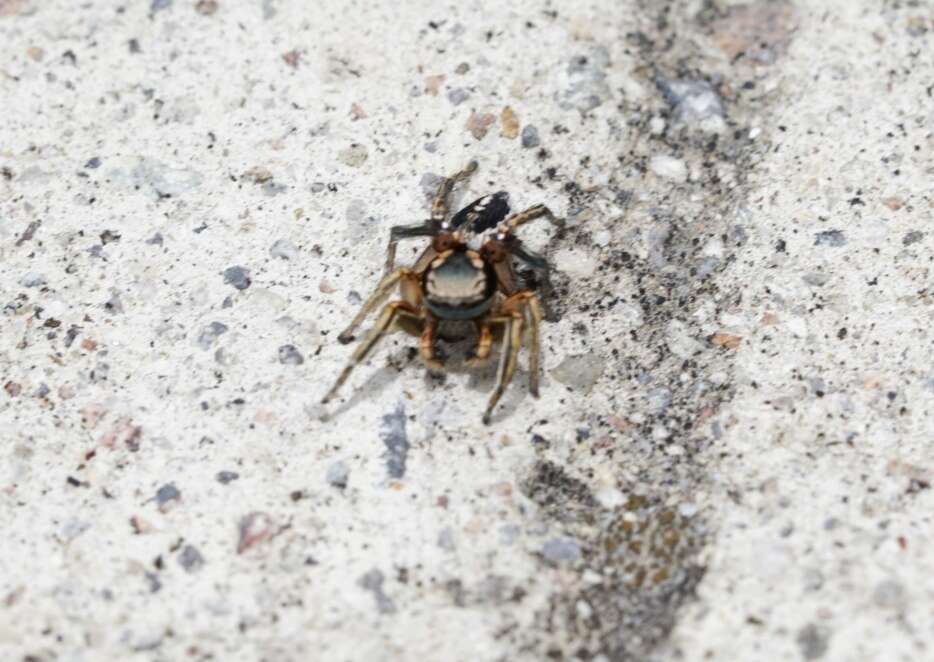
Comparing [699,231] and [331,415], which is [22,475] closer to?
[331,415]

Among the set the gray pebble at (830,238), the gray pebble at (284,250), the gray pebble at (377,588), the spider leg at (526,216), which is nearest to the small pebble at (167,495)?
the gray pebble at (377,588)

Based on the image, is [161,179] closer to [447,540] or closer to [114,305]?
[114,305]

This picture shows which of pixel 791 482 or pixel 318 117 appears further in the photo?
pixel 318 117

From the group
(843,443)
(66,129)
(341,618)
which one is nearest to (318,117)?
(66,129)

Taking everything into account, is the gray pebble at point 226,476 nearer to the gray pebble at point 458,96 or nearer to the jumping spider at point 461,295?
the jumping spider at point 461,295

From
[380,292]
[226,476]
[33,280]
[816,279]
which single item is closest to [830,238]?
[816,279]

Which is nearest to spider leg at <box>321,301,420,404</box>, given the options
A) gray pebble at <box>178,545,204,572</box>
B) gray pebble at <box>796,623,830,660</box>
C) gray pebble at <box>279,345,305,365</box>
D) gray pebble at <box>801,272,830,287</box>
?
gray pebble at <box>279,345,305,365</box>
